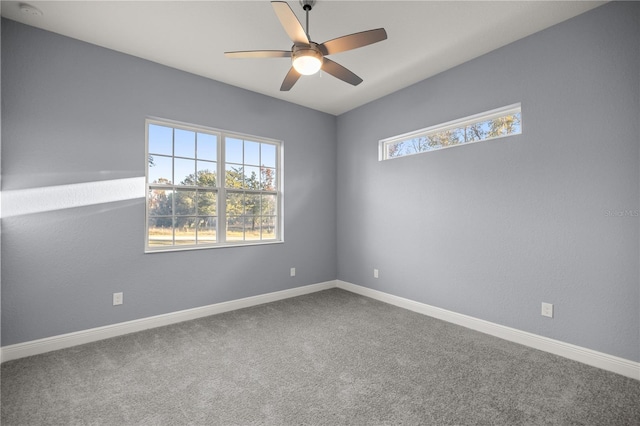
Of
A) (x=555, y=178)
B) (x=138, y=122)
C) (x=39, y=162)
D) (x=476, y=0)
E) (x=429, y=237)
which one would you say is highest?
(x=476, y=0)

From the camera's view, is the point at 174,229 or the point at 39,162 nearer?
the point at 39,162

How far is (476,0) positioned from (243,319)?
12.5 feet

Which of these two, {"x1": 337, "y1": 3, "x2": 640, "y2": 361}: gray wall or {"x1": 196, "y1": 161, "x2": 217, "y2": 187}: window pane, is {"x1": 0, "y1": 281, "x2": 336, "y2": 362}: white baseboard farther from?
{"x1": 337, "y1": 3, "x2": 640, "y2": 361}: gray wall

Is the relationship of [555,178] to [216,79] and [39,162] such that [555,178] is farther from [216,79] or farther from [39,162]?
[39,162]

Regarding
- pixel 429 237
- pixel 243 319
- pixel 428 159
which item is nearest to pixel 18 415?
pixel 243 319

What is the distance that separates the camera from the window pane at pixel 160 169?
3.34 metres

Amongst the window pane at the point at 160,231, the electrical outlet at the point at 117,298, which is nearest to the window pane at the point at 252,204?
the window pane at the point at 160,231

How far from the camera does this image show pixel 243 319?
3.49 metres

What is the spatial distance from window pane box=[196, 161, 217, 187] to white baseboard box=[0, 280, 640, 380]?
1.52m

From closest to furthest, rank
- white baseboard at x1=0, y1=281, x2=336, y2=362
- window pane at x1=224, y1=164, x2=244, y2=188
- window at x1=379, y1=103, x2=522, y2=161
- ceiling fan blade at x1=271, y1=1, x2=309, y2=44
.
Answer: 1. ceiling fan blade at x1=271, y1=1, x2=309, y2=44
2. white baseboard at x1=0, y1=281, x2=336, y2=362
3. window at x1=379, y1=103, x2=522, y2=161
4. window pane at x1=224, y1=164, x2=244, y2=188

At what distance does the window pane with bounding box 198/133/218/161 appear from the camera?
12.1ft

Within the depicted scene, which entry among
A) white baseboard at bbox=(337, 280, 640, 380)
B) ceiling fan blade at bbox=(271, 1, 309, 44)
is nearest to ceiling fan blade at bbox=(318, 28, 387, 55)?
ceiling fan blade at bbox=(271, 1, 309, 44)

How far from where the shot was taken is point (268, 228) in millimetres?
4336

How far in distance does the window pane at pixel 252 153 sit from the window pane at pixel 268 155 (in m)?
0.07
